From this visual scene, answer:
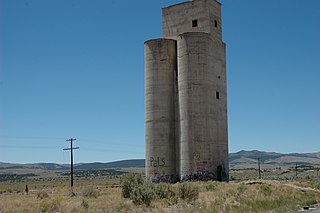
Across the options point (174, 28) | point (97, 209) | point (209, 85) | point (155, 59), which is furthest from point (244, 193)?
point (174, 28)

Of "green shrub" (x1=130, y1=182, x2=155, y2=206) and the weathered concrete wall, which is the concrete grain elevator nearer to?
the weathered concrete wall

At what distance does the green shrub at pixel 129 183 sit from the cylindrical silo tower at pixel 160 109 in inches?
408

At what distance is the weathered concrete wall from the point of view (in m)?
46.3

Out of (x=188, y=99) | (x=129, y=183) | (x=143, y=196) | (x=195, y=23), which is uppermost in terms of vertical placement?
(x=195, y=23)

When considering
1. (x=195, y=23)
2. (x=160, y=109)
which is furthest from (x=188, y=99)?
(x=195, y=23)

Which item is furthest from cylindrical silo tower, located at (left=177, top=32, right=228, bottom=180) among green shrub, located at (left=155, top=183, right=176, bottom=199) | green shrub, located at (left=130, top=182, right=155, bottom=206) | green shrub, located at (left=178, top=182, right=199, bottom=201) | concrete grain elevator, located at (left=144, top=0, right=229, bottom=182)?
green shrub, located at (left=130, top=182, right=155, bottom=206)

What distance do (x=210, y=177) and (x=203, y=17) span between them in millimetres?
16860

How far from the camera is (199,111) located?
4306 cm

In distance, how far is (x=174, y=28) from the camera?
159ft

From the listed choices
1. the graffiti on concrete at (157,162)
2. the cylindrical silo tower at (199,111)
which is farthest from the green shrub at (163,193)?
the graffiti on concrete at (157,162)

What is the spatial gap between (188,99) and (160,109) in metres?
3.53

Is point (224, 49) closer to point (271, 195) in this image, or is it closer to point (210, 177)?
point (210, 177)

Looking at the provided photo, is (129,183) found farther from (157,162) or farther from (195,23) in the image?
(195,23)

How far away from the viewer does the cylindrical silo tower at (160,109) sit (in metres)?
44.8
